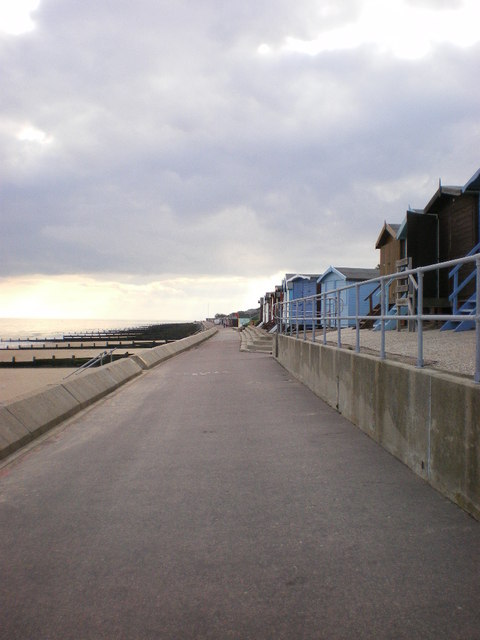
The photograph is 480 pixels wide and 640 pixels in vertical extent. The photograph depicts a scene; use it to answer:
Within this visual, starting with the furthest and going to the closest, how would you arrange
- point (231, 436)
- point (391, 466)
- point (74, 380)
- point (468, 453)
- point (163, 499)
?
1. point (74, 380)
2. point (231, 436)
3. point (391, 466)
4. point (163, 499)
5. point (468, 453)

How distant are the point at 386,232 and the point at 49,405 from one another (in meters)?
18.6

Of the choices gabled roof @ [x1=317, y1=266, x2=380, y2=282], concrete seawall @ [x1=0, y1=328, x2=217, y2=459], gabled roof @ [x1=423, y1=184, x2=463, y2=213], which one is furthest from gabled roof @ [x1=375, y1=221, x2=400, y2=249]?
concrete seawall @ [x1=0, y1=328, x2=217, y2=459]

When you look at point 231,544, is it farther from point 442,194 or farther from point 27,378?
point 27,378

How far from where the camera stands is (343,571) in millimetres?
3223

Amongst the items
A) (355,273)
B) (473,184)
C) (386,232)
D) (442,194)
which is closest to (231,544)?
(473,184)

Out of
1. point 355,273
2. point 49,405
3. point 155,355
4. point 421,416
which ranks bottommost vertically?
point 49,405

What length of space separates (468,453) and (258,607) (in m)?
2.27

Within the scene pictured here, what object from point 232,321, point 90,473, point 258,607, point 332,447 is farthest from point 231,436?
point 232,321

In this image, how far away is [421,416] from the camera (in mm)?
5070

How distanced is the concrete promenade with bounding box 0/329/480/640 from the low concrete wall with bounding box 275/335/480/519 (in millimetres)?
203

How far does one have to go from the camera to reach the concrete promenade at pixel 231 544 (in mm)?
2740

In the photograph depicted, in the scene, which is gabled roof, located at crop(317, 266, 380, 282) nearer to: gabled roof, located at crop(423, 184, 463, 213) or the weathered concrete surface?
the weathered concrete surface

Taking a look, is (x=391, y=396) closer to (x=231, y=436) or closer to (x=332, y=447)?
(x=332, y=447)

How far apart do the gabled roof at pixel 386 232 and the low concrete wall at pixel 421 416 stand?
1450cm
